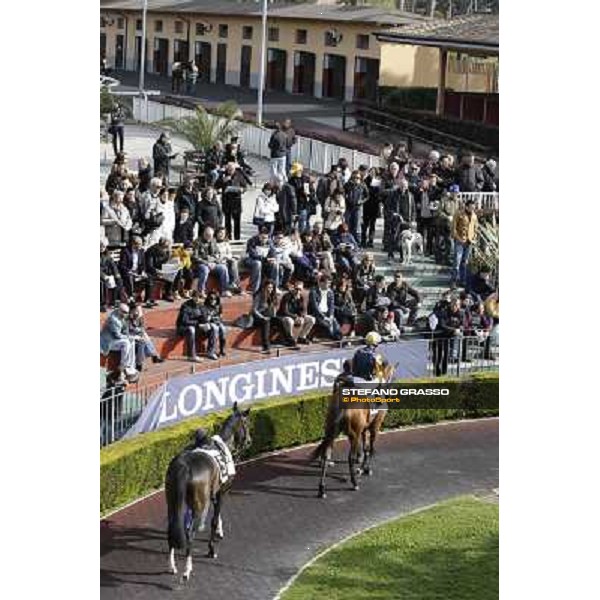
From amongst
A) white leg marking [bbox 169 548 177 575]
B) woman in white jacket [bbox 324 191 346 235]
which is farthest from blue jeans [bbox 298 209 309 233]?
white leg marking [bbox 169 548 177 575]

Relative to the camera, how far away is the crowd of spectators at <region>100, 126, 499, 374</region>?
12836 mm

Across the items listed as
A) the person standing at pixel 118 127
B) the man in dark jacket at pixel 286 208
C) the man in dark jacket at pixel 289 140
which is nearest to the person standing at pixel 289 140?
the man in dark jacket at pixel 289 140

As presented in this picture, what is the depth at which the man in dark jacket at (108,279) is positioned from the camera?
12.4 meters

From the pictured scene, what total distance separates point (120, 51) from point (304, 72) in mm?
1587

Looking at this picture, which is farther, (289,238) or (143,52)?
(289,238)

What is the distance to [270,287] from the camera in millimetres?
13172

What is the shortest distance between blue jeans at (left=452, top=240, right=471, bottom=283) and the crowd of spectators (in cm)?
1

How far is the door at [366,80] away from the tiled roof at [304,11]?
378 mm

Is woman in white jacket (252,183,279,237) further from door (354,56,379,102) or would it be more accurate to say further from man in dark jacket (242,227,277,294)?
door (354,56,379,102)

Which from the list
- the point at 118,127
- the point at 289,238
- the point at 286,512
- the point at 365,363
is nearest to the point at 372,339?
the point at 365,363

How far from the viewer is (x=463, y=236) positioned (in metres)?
13.6

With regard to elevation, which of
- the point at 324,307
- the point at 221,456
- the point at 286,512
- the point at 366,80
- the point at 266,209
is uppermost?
the point at 366,80

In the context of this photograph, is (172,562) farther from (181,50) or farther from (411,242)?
(181,50)
